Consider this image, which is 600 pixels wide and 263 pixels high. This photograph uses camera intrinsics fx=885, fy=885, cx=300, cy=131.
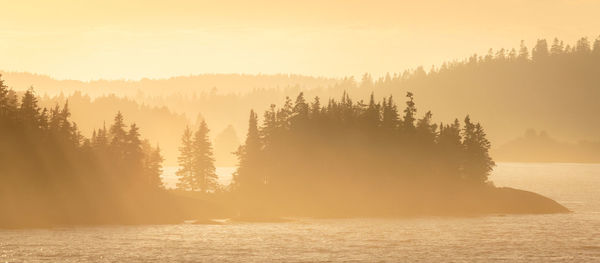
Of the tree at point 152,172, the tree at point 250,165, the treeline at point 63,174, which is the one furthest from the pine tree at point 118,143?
the tree at point 250,165

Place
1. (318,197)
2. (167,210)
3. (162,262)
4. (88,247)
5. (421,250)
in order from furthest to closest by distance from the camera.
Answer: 1. (318,197)
2. (167,210)
3. (421,250)
4. (88,247)
5. (162,262)

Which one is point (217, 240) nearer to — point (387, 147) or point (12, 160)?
point (12, 160)

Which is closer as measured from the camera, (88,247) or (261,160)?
(88,247)

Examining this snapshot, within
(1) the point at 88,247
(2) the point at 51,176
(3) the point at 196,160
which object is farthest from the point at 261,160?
(1) the point at 88,247

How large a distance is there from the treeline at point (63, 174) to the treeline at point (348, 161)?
21517 millimetres

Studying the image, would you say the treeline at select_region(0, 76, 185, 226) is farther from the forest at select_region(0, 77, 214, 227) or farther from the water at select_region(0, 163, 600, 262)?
the water at select_region(0, 163, 600, 262)

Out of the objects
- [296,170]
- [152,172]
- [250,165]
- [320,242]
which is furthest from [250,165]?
[320,242]

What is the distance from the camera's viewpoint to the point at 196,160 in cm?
14762

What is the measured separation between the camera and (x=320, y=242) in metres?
110

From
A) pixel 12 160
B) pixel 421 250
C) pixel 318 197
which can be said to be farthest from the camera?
pixel 318 197

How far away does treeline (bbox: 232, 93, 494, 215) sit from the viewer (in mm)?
145625

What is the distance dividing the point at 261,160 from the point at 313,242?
39802 mm

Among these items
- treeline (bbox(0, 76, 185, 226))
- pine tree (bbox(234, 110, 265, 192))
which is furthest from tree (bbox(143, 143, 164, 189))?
pine tree (bbox(234, 110, 265, 192))

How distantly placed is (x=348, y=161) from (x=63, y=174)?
165 ft
